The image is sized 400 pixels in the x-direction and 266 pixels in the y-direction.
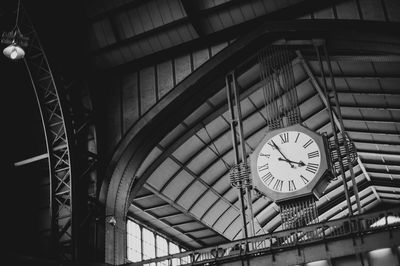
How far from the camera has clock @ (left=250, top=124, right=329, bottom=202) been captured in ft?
54.3

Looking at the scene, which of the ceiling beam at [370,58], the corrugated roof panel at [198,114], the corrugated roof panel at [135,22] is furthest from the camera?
the corrugated roof panel at [198,114]

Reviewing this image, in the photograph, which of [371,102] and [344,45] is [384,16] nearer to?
[344,45]

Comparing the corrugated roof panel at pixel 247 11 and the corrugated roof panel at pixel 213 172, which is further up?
the corrugated roof panel at pixel 247 11

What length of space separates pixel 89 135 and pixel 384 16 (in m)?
11.5

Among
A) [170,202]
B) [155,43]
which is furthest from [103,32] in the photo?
[170,202]

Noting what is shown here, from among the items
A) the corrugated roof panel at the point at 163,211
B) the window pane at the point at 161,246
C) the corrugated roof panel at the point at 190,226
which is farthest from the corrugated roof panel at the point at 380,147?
the window pane at the point at 161,246

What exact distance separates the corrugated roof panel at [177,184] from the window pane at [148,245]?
487 cm

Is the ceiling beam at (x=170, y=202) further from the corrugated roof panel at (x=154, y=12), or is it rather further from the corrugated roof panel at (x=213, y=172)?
the corrugated roof panel at (x=154, y=12)

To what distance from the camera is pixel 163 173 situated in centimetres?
2719

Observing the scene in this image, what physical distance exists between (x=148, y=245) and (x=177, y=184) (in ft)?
20.1

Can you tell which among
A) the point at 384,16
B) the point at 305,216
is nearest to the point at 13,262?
the point at 305,216

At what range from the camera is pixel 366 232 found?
47.2ft

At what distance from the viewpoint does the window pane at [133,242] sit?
100ft

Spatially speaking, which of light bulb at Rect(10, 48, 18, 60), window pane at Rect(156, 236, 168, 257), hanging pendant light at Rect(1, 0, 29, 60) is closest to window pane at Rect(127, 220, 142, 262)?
window pane at Rect(156, 236, 168, 257)
